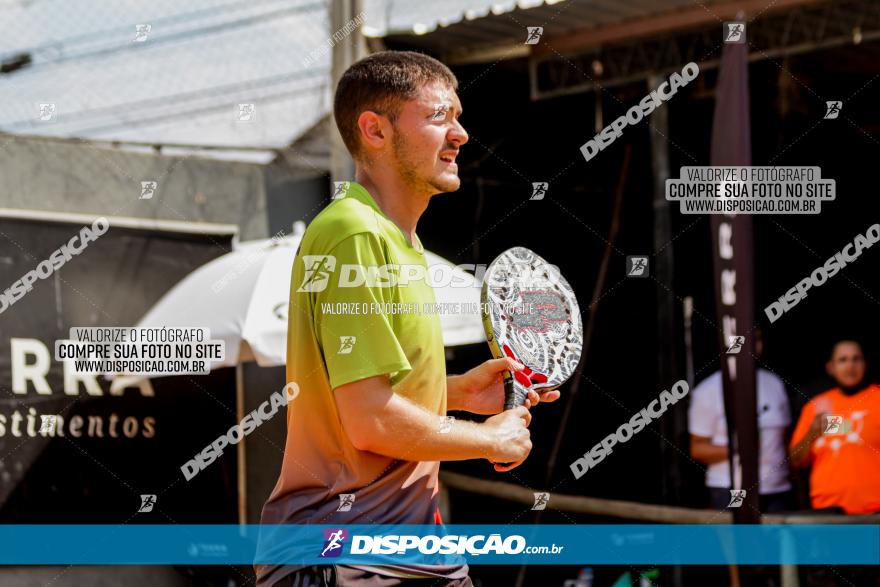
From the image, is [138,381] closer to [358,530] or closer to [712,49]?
[712,49]

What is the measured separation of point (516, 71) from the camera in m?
8.24

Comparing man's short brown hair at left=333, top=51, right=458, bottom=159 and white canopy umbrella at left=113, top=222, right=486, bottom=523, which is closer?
man's short brown hair at left=333, top=51, right=458, bottom=159

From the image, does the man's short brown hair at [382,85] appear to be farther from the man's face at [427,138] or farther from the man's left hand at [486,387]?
the man's left hand at [486,387]

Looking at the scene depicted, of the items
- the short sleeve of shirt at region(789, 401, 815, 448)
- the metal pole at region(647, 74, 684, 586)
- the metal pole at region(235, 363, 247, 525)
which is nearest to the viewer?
the short sleeve of shirt at region(789, 401, 815, 448)

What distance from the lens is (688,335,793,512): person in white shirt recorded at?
6.86m

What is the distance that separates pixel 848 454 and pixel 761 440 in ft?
2.17

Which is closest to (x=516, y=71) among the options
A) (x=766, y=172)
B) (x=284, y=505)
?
(x=766, y=172)

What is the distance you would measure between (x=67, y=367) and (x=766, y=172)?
467 cm

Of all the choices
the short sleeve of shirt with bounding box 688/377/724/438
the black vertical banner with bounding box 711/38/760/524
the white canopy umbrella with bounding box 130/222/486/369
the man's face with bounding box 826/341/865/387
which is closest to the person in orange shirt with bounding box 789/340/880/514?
the man's face with bounding box 826/341/865/387

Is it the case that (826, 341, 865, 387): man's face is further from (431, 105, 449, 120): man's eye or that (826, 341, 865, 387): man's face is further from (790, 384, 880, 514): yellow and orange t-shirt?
(431, 105, 449, 120): man's eye

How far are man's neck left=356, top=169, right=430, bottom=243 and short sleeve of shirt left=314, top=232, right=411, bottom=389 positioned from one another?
301 millimetres

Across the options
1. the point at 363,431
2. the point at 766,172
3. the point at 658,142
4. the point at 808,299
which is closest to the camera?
the point at 363,431

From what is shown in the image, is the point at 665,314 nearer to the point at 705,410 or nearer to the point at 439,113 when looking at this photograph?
the point at 705,410

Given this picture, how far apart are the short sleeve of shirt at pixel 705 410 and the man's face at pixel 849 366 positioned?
2.49 ft
